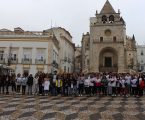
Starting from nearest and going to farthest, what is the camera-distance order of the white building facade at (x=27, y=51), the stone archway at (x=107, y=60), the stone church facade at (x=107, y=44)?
the white building facade at (x=27, y=51) → the stone church facade at (x=107, y=44) → the stone archway at (x=107, y=60)

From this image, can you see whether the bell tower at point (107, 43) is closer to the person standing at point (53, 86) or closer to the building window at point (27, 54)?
the building window at point (27, 54)

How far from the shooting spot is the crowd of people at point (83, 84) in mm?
19391

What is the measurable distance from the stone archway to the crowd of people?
3966 centimetres

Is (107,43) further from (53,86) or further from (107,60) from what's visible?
(53,86)

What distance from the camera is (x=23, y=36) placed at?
150 ft

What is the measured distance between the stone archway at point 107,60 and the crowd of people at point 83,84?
3966 cm

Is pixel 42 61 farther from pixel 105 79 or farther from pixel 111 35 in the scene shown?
pixel 105 79

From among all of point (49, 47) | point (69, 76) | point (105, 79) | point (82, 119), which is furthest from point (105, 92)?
point (49, 47)

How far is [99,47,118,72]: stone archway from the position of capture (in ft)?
197

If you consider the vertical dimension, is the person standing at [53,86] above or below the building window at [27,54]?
below

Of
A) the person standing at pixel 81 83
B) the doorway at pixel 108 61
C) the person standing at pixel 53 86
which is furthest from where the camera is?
the doorway at pixel 108 61

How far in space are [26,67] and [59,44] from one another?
15.1m

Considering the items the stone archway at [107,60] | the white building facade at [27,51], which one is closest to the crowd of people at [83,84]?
the white building facade at [27,51]

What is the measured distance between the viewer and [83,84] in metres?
19.8
